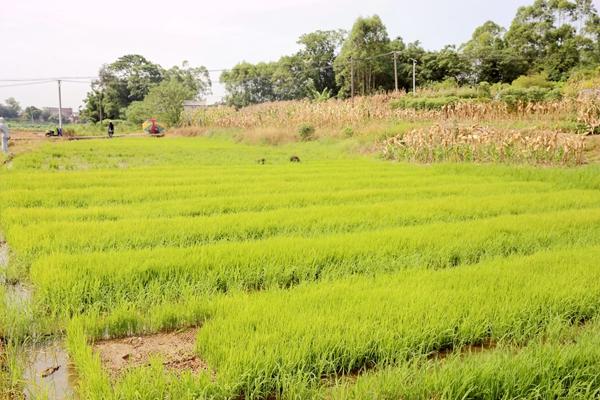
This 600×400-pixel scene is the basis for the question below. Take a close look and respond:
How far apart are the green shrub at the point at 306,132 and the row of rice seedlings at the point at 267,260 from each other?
50.4 feet

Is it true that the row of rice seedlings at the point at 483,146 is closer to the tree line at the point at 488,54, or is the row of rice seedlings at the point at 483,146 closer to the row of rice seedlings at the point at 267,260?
the row of rice seedlings at the point at 267,260

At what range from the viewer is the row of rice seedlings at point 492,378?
225 cm

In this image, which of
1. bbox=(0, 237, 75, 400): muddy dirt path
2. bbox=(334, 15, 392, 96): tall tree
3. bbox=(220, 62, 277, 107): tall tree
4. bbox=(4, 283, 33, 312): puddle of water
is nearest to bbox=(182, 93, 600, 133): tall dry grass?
bbox=(334, 15, 392, 96): tall tree

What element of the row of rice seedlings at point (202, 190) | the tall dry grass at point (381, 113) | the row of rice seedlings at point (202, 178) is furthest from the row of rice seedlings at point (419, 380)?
the tall dry grass at point (381, 113)

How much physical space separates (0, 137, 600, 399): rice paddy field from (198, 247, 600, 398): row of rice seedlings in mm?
13

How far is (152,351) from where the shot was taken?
2727 mm

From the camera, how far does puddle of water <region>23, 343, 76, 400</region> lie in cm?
226

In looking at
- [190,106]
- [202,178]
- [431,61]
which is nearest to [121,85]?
[190,106]

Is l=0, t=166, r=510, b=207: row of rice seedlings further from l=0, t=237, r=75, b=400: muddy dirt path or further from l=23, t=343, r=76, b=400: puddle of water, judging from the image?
l=23, t=343, r=76, b=400: puddle of water

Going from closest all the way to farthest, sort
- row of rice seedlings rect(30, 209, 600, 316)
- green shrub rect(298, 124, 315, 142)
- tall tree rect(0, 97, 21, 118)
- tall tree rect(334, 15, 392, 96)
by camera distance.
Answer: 1. row of rice seedlings rect(30, 209, 600, 316)
2. green shrub rect(298, 124, 315, 142)
3. tall tree rect(334, 15, 392, 96)
4. tall tree rect(0, 97, 21, 118)

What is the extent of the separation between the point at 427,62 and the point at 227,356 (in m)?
41.6

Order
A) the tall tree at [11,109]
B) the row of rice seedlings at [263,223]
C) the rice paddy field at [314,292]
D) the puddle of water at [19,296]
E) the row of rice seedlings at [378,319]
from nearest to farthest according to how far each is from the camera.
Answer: the rice paddy field at [314,292] < the row of rice seedlings at [378,319] < the puddle of water at [19,296] < the row of rice seedlings at [263,223] < the tall tree at [11,109]

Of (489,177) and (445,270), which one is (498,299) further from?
(489,177)

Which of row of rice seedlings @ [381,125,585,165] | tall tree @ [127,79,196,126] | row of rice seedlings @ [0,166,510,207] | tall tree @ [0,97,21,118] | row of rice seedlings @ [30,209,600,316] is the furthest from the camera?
tall tree @ [0,97,21,118]
